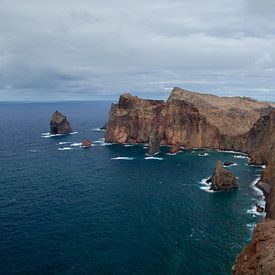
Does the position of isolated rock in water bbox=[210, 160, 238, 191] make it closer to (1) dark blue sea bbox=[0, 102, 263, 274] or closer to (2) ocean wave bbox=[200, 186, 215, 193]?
(2) ocean wave bbox=[200, 186, 215, 193]

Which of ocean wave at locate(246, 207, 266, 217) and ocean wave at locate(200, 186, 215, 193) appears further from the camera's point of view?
ocean wave at locate(200, 186, 215, 193)

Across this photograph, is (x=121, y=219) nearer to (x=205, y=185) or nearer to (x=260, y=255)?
(x=205, y=185)

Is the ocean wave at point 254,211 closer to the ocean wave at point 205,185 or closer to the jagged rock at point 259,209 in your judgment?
the jagged rock at point 259,209

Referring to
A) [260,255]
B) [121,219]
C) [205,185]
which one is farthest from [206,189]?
[260,255]

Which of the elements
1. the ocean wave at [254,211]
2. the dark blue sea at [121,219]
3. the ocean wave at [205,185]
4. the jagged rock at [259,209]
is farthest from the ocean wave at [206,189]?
the jagged rock at [259,209]

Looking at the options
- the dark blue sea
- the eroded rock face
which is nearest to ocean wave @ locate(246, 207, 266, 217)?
the dark blue sea

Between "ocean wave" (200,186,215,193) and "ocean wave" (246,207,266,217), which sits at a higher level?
"ocean wave" (200,186,215,193)
